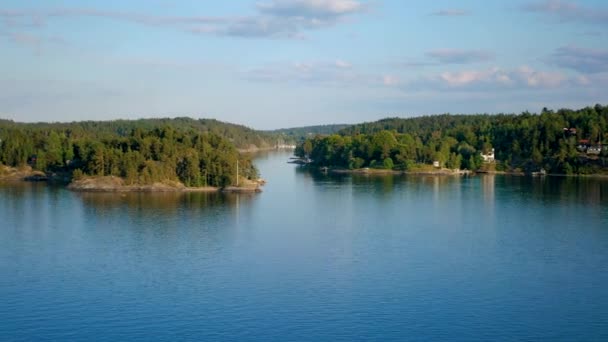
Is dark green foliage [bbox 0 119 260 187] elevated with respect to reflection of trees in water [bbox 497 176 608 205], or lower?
elevated

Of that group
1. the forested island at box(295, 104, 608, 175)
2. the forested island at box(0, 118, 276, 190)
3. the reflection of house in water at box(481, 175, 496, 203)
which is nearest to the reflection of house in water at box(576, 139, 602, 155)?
the forested island at box(295, 104, 608, 175)

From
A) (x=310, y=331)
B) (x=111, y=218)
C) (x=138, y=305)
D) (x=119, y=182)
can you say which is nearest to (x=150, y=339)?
(x=138, y=305)

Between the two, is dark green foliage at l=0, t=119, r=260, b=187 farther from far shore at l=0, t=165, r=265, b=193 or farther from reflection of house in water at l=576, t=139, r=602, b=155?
reflection of house in water at l=576, t=139, r=602, b=155

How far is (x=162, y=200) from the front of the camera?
41250 millimetres

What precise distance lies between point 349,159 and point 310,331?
193 ft

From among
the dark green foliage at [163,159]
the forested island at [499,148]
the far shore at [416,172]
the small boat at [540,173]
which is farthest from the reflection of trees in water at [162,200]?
the small boat at [540,173]

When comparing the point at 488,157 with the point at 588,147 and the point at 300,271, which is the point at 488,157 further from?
the point at 300,271

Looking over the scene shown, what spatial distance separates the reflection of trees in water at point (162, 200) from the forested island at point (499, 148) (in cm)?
3086

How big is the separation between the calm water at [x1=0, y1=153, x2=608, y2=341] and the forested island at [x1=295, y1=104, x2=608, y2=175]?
92.2ft

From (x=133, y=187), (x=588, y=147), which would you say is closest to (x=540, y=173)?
(x=588, y=147)

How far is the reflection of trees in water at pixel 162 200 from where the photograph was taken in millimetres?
38125

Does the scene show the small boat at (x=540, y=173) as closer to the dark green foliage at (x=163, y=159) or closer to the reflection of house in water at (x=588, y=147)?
the reflection of house in water at (x=588, y=147)

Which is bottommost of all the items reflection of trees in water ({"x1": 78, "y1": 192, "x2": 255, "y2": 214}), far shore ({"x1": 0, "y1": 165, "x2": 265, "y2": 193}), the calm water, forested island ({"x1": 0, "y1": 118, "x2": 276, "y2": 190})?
the calm water

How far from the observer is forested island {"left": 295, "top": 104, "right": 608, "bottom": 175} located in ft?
220
